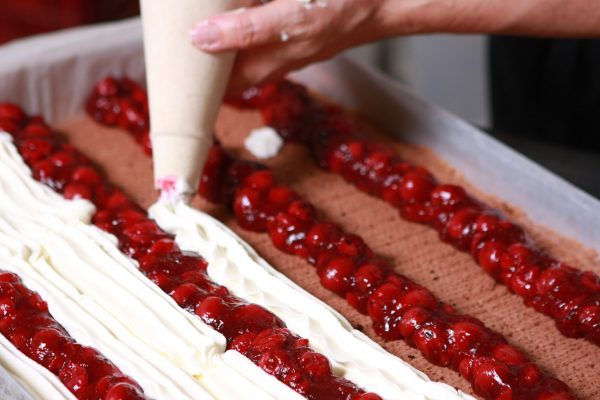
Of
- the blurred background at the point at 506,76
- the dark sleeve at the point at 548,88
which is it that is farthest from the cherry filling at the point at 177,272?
the dark sleeve at the point at 548,88

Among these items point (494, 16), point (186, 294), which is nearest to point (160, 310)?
point (186, 294)

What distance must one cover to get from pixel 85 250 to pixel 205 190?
0.27 metres

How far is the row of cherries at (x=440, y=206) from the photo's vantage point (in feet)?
4.35

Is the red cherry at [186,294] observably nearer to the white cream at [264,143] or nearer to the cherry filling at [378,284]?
the cherry filling at [378,284]

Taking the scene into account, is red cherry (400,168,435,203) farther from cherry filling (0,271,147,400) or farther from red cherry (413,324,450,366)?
cherry filling (0,271,147,400)

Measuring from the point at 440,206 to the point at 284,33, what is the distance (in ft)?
1.14

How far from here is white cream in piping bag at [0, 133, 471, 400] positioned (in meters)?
1.14

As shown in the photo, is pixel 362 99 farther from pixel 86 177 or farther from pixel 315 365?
pixel 315 365

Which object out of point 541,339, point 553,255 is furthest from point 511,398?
point 553,255

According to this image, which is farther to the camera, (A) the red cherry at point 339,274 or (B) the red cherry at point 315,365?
(A) the red cherry at point 339,274

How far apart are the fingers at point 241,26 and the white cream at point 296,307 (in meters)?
0.24

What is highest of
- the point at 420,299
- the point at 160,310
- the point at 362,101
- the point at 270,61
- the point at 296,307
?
the point at 362,101

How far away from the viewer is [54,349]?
1.17m

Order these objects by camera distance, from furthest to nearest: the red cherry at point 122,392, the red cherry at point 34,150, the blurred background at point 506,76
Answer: the blurred background at point 506,76 → the red cherry at point 34,150 → the red cherry at point 122,392
